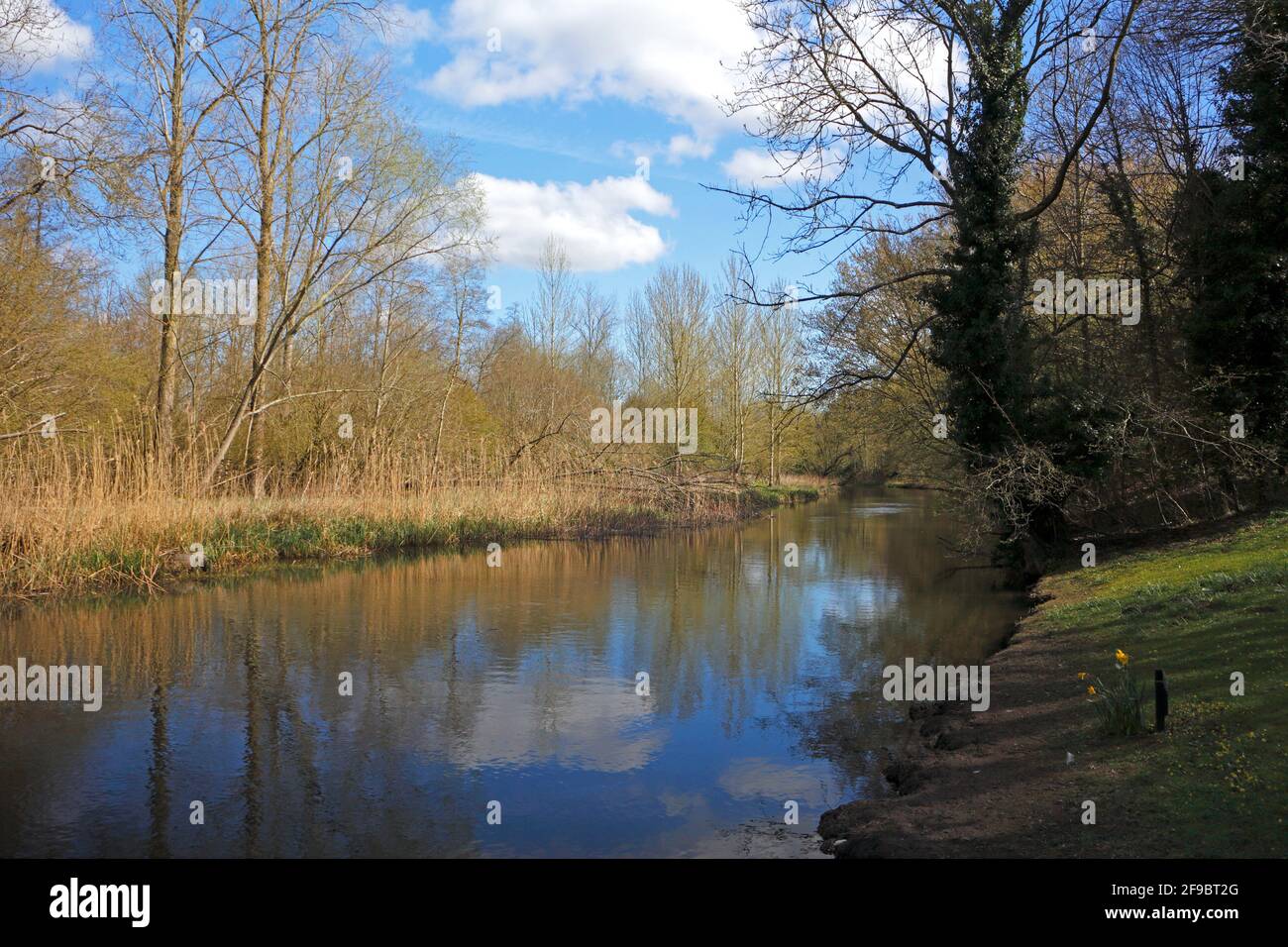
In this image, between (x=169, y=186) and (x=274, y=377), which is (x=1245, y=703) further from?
(x=274, y=377)

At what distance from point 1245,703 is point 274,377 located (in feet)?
76.5

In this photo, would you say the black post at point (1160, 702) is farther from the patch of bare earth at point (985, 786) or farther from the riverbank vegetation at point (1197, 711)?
the patch of bare earth at point (985, 786)

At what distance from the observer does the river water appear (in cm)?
523

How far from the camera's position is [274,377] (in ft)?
77.4

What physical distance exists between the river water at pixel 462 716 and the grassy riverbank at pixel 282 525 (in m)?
1.03

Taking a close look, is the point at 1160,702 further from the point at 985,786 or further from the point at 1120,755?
the point at 985,786

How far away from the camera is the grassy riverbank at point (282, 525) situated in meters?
12.2

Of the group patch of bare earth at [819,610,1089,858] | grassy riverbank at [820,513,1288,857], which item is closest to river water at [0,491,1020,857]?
patch of bare earth at [819,610,1089,858]

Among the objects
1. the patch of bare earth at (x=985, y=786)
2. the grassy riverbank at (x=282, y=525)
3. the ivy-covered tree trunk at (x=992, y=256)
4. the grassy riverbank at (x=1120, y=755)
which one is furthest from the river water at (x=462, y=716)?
the ivy-covered tree trunk at (x=992, y=256)

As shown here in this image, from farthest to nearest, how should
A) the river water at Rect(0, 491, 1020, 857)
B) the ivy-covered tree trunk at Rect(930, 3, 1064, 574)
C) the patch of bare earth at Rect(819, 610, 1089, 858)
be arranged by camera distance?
the ivy-covered tree trunk at Rect(930, 3, 1064, 574) → the river water at Rect(0, 491, 1020, 857) → the patch of bare earth at Rect(819, 610, 1089, 858)

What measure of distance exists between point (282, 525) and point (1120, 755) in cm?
1529

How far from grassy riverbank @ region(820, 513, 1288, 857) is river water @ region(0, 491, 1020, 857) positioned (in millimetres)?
651

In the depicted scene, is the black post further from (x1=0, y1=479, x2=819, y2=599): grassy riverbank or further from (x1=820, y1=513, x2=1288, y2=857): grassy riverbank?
(x1=0, y1=479, x2=819, y2=599): grassy riverbank
